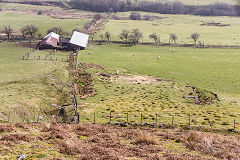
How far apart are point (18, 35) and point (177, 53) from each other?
7584 cm

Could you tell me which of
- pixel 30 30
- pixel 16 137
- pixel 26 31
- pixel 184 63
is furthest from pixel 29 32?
pixel 16 137

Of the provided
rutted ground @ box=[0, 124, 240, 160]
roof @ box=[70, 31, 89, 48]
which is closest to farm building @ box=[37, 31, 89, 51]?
roof @ box=[70, 31, 89, 48]

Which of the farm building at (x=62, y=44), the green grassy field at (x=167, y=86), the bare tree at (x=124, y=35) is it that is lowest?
the green grassy field at (x=167, y=86)

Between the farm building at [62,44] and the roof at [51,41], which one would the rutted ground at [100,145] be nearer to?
the farm building at [62,44]

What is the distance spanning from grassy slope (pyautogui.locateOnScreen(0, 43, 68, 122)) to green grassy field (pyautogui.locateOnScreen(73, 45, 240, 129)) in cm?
704

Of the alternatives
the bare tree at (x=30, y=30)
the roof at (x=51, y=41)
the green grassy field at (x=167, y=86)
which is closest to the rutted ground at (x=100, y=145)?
the green grassy field at (x=167, y=86)

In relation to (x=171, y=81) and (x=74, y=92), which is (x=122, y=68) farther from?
(x=74, y=92)

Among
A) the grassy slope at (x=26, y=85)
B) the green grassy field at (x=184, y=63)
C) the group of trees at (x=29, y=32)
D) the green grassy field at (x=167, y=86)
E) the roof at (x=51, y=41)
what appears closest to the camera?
the grassy slope at (x=26, y=85)

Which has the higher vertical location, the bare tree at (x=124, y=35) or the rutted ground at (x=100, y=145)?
the bare tree at (x=124, y=35)

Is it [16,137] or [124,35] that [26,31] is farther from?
[16,137]

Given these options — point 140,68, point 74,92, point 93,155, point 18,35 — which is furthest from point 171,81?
point 18,35

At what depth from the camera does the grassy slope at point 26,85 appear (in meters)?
31.6

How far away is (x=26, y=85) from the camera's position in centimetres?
4238

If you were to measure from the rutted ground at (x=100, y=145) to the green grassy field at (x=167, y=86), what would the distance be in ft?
31.3
